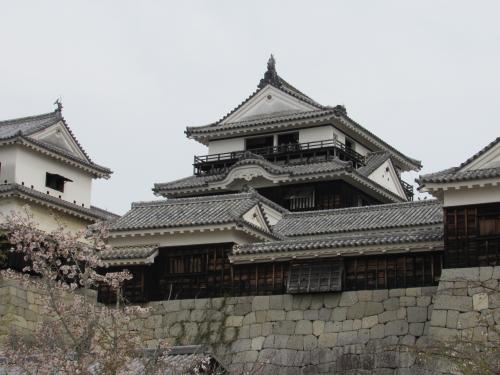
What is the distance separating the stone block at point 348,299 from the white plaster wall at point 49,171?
13.2 m

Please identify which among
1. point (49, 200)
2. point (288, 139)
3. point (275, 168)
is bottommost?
point (49, 200)

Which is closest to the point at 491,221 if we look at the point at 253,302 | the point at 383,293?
the point at 383,293

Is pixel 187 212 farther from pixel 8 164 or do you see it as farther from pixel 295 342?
pixel 8 164

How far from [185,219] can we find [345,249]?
4741 millimetres

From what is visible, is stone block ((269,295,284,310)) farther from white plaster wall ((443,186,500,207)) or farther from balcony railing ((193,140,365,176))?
balcony railing ((193,140,365,176))

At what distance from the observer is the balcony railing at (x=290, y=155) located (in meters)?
35.6

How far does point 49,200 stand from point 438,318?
49.5ft

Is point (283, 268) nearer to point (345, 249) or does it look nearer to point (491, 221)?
point (345, 249)

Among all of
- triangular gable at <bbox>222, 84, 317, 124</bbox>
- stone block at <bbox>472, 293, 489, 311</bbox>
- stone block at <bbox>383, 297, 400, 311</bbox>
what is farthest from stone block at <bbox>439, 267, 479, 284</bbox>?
triangular gable at <bbox>222, 84, 317, 124</bbox>

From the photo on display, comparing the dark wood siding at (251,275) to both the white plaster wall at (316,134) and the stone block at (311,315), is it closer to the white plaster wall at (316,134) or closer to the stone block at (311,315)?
the stone block at (311,315)

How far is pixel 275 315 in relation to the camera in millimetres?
24047

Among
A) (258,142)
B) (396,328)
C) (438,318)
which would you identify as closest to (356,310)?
(396,328)

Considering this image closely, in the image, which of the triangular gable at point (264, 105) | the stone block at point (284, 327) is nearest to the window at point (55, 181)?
the triangular gable at point (264, 105)

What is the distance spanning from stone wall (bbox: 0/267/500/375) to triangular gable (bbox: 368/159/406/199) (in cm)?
1272
